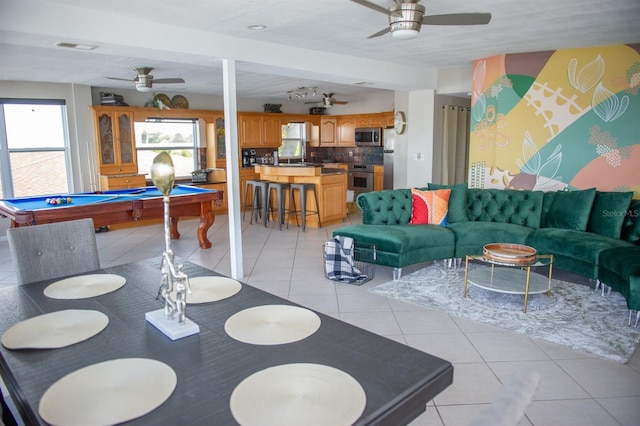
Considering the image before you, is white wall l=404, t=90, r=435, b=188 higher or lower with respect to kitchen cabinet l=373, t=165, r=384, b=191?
higher

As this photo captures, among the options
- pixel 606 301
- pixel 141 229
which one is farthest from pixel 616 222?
pixel 141 229

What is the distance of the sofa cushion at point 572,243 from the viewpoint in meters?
4.19

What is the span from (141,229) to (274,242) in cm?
274

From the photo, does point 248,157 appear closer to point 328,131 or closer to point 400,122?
point 328,131

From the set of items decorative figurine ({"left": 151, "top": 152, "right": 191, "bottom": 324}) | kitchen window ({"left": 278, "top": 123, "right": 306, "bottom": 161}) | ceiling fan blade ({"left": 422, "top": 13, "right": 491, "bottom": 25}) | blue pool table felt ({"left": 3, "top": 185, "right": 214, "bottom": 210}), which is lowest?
blue pool table felt ({"left": 3, "top": 185, "right": 214, "bottom": 210})

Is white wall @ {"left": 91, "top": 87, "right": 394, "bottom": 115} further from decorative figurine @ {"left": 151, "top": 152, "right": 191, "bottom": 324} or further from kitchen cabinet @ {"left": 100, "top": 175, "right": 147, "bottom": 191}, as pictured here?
decorative figurine @ {"left": 151, "top": 152, "right": 191, "bottom": 324}

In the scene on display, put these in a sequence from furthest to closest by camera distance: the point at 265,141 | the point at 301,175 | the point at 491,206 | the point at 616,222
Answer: the point at 265,141
the point at 301,175
the point at 491,206
the point at 616,222

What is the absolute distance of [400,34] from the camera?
337cm

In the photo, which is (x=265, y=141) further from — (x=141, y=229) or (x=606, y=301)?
(x=606, y=301)

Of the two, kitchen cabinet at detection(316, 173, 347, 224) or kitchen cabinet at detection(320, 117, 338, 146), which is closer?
kitchen cabinet at detection(316, 173, 347, 224)

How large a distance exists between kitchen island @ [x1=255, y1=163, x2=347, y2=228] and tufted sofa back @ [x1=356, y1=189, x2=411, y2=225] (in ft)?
7.94

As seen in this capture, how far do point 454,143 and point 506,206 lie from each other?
306 cm

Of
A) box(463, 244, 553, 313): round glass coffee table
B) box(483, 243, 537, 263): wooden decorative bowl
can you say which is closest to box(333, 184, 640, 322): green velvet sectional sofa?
box(463, 244, 553, 313): round glass coffee table

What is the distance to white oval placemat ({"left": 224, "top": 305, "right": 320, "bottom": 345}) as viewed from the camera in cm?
167
